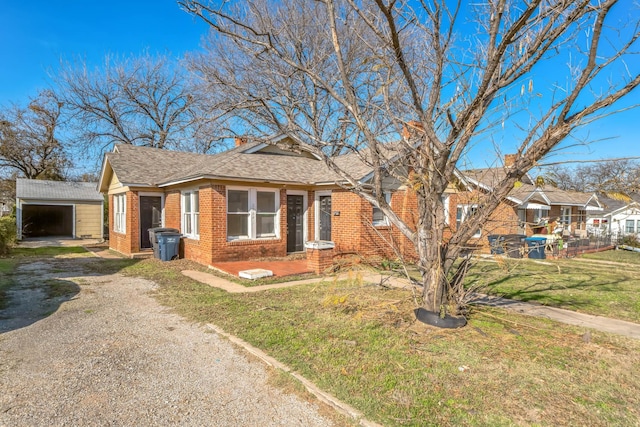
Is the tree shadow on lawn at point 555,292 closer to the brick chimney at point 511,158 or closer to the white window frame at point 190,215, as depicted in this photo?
the brick chimney at point 511,158

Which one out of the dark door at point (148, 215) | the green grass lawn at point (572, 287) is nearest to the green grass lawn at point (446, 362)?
the green grass lawn at point (572, 287)

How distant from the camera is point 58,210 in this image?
25891 mm

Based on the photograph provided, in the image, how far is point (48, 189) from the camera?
22672 millimetres

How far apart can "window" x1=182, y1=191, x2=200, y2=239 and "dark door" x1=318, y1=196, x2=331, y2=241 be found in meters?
4.26

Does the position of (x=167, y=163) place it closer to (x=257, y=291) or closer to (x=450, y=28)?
(x=257, y=291)

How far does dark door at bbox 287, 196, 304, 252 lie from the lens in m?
12.9

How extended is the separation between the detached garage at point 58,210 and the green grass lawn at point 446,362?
20.3 metres

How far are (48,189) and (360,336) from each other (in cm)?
2504

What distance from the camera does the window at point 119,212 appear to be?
50.4ft

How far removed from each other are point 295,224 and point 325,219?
1.10 m

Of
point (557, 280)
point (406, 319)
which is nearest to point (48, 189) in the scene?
point (406, 319)

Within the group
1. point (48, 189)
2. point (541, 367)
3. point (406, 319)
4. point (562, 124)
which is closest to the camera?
point (541, 367)

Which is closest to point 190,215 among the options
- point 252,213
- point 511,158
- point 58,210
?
point 252,213

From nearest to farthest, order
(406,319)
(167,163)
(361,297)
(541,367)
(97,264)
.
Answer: (541,367)
(406,319)
(361,297)
(97,264)
(167,163)
